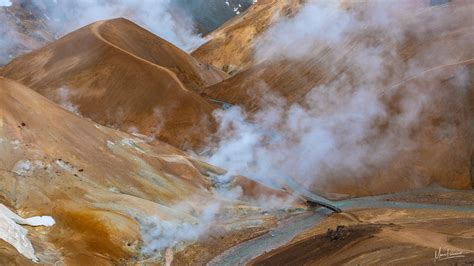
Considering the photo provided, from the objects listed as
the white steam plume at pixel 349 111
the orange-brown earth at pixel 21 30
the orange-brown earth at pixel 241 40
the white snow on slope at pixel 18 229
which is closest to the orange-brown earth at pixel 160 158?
the white snow on slope at pixel 18 229

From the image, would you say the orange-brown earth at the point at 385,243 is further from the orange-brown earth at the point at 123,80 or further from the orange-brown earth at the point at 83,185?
the orange-brown earth at the point at 123,80

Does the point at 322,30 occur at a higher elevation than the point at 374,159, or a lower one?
higher

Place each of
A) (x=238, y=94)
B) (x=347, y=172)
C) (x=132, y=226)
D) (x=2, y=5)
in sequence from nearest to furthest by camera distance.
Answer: (x=132, y=226), (x=347, y=172), (x=238, y=94), (x=2, y=5)

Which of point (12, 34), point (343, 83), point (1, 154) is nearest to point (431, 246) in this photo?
point (1, 154)

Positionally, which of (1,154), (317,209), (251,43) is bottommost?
(317,209)

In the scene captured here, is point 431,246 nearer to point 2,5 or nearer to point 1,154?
point 1,154
